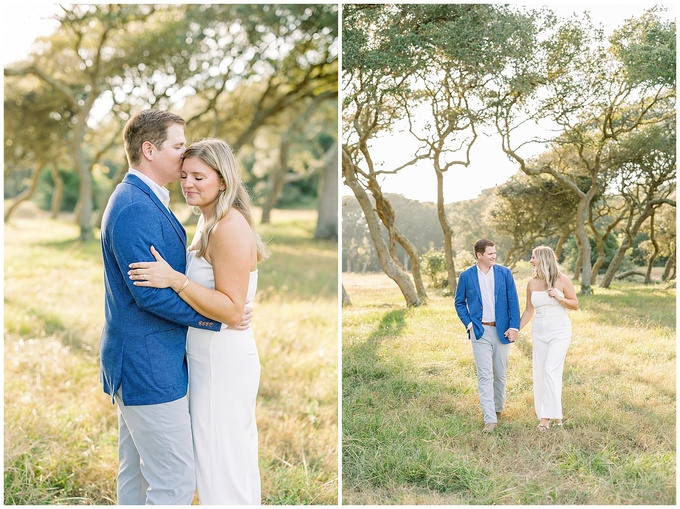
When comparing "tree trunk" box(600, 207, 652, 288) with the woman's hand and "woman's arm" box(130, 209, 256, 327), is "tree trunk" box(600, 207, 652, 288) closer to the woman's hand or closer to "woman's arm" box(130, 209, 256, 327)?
"woman's arm" box(130, 209, 256, 327)

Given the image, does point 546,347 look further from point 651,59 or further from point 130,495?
point 130,495

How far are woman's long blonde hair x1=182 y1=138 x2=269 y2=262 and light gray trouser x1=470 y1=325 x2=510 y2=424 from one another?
1.45 m

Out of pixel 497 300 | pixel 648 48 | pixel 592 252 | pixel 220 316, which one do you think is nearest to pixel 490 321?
pixel 497 300

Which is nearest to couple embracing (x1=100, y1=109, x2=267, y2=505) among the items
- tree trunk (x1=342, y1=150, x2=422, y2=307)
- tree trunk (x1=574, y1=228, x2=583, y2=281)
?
tree trunk (x1=342, y1=150, x2=422, y2=307)

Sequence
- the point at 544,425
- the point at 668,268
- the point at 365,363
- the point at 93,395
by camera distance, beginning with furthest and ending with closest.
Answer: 1. the point at 93,395
2. the point at 365,363
3. the point at 668,268
4. the point at 544,425

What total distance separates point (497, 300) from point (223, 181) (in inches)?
64.2

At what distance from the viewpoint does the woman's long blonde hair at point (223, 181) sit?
2354mm

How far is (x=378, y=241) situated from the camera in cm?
348

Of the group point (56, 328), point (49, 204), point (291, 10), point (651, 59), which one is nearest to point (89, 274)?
point (56, 328)

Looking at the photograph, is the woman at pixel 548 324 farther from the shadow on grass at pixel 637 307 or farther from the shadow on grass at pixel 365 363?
the shadow on grass at pixel 365 363

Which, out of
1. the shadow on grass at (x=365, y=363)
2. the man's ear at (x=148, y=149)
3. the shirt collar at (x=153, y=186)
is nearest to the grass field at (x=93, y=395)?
the shadow on grass at (x=365, y=363)

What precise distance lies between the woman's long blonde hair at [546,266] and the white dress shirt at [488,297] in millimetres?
239

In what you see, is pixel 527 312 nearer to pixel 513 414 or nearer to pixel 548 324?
pixel 548 324

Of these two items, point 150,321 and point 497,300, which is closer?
point 150,321
